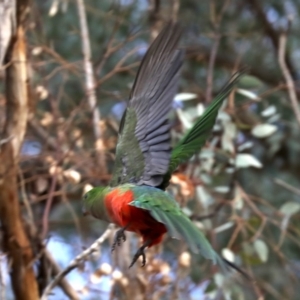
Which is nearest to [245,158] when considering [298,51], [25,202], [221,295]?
[221,295]

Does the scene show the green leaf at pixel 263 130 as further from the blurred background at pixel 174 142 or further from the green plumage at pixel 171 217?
the green plumage at pixel 171 217

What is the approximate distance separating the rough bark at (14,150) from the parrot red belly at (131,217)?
357 millimetres

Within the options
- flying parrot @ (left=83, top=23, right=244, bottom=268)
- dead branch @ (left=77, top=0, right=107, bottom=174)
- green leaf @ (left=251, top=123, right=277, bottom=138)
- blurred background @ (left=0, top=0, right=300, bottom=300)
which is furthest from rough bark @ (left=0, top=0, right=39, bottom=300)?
green leaf @ (left=251, top=123, right=277, bottom=138)

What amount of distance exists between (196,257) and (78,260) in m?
1.20

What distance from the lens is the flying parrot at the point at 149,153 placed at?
107cm

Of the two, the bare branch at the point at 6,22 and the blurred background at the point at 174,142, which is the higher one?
the bare branch at the point at 6,22

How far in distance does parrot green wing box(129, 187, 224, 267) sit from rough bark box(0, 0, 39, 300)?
0.41 metres

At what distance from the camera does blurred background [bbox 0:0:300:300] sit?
162 centimetres

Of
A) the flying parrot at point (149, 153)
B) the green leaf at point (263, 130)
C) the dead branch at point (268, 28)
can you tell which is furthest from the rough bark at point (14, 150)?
the dead branch at point (268, 28)

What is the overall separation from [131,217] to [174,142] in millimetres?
916

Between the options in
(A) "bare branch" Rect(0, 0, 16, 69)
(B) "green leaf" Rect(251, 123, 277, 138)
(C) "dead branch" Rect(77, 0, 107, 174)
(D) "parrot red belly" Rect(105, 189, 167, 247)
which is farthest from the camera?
(B) "green leaf" Rect(251, 123, 277, 138)

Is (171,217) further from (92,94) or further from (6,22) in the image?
(92,94)

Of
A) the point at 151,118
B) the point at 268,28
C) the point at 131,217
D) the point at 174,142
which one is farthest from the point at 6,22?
the point at 268,28

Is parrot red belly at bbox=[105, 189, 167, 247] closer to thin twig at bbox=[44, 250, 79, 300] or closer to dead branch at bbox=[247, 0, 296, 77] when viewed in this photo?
thin twig at bbox=[44, 250, 79, 300]
